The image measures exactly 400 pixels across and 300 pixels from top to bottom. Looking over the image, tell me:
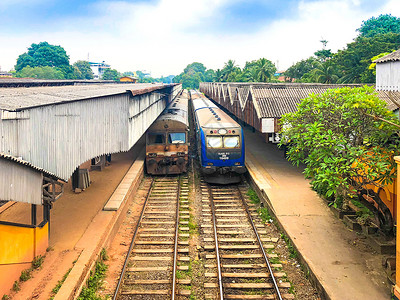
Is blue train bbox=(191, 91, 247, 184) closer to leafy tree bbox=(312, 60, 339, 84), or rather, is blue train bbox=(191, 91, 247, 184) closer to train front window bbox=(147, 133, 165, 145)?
train front window bbox=(147, 133, 165, 145)

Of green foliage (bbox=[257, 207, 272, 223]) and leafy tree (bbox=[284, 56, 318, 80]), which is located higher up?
leafy tree (bbox=[284, 56, 318, 80])

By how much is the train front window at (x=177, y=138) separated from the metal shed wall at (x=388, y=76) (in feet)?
24.9

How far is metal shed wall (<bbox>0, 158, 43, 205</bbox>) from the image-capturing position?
552 cm

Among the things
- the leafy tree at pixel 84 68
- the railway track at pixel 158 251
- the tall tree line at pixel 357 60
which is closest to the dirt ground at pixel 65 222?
the railway track at pixel 158 251

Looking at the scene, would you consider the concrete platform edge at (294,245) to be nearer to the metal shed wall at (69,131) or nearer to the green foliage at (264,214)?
the green foliage at (264,214)

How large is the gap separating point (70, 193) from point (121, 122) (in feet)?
12.2

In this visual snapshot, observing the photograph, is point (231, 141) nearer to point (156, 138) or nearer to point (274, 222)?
point (156, 138)

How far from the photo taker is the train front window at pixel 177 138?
14.8 m

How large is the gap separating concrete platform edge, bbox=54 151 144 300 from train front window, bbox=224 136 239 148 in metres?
4.43

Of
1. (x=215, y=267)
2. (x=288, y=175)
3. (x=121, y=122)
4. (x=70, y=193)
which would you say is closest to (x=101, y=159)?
(x=70, y=193)

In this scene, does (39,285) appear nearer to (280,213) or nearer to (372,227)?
(280,213)

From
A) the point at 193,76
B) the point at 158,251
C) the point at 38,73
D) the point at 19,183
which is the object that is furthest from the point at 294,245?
the point at 193,76

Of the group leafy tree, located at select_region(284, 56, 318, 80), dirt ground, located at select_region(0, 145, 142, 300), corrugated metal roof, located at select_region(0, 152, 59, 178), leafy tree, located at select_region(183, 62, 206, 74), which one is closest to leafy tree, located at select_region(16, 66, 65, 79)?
leafy tree, located at select_region(284, 56, 318, 80)

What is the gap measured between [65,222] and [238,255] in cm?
444
